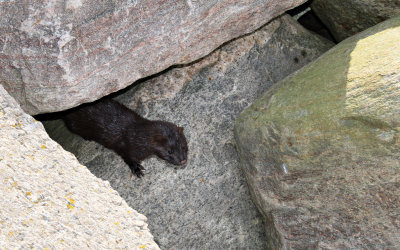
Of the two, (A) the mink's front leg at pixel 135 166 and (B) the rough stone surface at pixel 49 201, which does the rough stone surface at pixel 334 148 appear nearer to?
(A) the mink's front leg at pixel 135 166

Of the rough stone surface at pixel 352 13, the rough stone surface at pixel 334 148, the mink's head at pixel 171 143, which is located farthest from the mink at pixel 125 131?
the rough stone surface at pixel 352 13

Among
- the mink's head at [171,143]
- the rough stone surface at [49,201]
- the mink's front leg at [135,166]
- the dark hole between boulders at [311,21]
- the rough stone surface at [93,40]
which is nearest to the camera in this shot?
the rough stone surface at [49,201]

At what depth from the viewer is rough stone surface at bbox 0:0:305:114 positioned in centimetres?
409

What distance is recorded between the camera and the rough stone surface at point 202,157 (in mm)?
5539

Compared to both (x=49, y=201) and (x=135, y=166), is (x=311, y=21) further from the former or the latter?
(x=49, y=201)

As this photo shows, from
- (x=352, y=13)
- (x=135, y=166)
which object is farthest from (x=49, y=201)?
(x=352, y=13)

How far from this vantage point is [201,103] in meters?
5.77

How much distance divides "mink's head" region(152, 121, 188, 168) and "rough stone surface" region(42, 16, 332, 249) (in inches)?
7.2

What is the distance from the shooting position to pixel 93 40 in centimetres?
432

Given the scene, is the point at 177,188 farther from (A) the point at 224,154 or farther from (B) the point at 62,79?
(B) the point at 62,79

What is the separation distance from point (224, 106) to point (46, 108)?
2.11m

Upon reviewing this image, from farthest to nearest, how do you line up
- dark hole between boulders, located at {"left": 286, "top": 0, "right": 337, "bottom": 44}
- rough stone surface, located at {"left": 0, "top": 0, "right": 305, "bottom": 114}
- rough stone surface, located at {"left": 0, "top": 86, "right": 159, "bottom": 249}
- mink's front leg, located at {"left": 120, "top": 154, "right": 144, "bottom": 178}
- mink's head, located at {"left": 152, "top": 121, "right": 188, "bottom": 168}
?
dark hole between boulders, located at {"left": 286, "top": 0, "right": 337, "bottom": 44}
mink's front leg, located at {"left": 120, "top": 154, "right": 144, "bottom": 178}
mink's head, located at {"left": 152, "top": 121, "right": 188, "bottom": 168}
rough stone surface, located at {"left": 0, "top": 0, "right": 305, "bottom": 114}
rough stone surface, located at {"left": 0, "top": 86, "right": 159, "bottom": 249}

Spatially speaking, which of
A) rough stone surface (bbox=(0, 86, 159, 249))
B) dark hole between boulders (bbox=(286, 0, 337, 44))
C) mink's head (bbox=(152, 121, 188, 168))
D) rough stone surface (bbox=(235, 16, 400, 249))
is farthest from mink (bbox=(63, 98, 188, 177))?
dark hole between boulders (bbox=(286, 0, 337, 44))

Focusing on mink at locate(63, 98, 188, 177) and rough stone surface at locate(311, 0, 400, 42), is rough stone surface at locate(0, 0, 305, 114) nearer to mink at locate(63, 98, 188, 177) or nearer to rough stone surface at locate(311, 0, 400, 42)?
mink at locate(63, 98, 188, 177)
